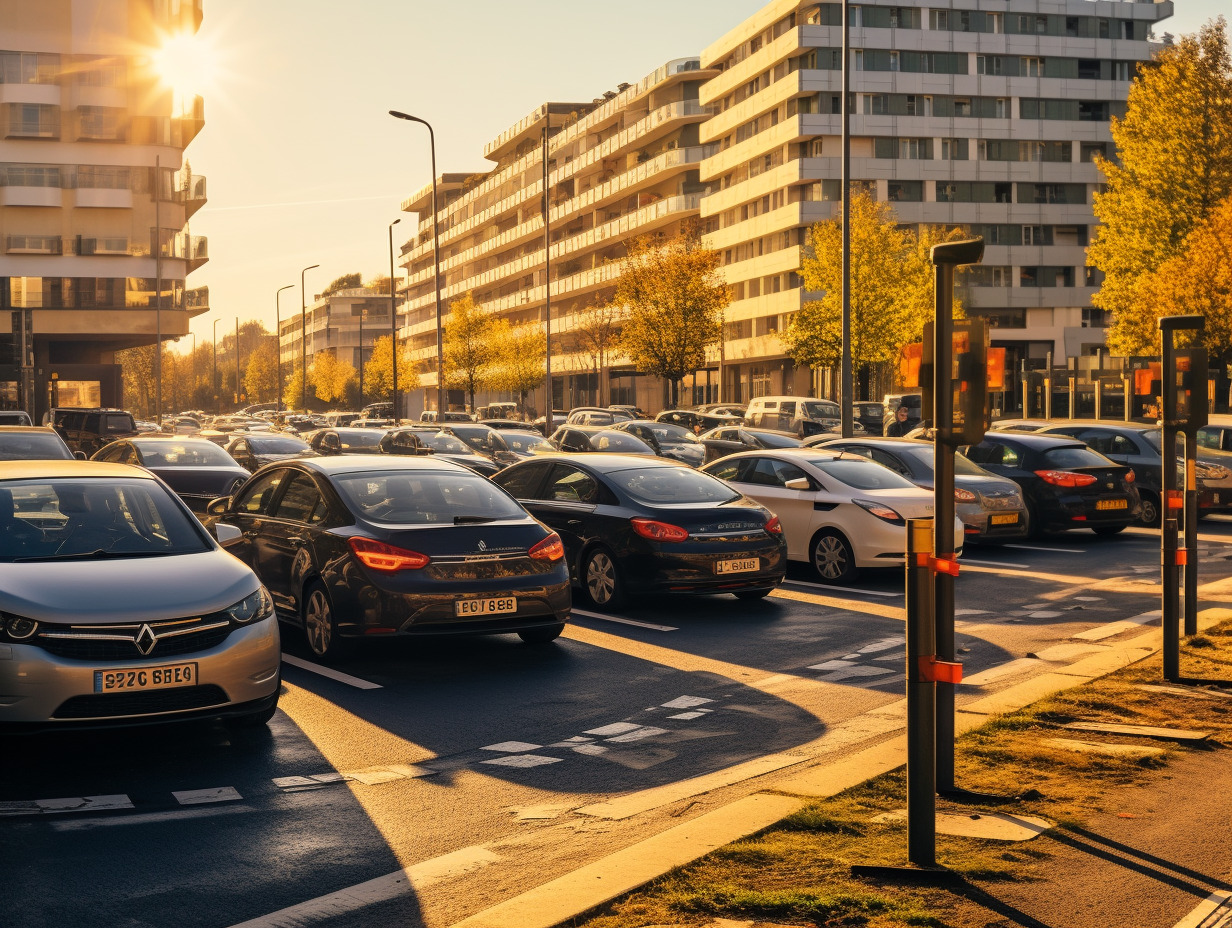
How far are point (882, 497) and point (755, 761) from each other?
786 centimetres

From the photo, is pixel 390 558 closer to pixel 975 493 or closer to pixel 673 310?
pixel 975 493

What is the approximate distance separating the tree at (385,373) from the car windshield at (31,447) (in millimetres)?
101572

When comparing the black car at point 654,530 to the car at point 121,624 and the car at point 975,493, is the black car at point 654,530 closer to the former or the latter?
the car at point 975,493

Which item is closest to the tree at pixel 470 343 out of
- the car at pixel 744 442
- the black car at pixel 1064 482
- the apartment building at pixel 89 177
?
the apartment building at pixel 89 177

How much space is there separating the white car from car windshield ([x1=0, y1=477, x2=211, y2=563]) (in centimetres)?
761

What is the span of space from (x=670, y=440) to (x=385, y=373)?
90718 mm

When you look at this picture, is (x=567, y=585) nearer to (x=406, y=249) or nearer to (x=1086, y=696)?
(x=1086, y=696)

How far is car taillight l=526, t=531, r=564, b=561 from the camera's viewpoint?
33.3ft

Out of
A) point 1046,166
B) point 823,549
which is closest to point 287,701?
A: point 823,549

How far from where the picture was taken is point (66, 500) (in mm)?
8391

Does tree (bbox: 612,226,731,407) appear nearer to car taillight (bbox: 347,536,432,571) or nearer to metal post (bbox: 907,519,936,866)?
car taillight (bbox: 347,536,432,571)

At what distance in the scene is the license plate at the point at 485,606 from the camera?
9695 millimetres

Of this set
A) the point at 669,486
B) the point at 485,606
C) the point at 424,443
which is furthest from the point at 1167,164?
the point at 485,606

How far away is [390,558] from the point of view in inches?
382
